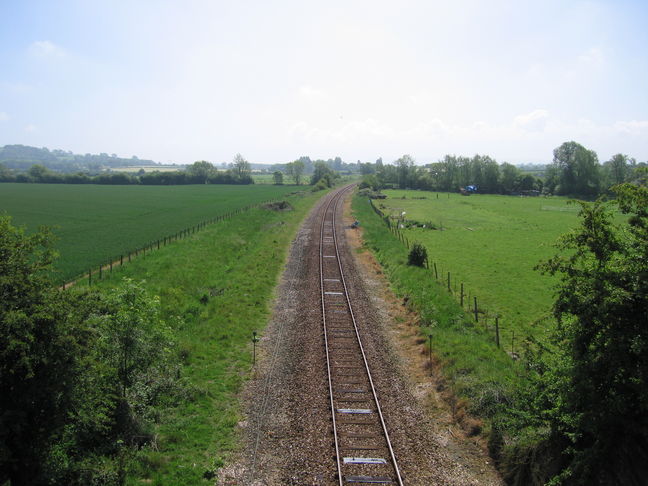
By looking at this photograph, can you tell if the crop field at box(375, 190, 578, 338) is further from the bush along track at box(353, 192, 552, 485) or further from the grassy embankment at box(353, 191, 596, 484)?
the bush along track at box(353, 192, 552, 485)

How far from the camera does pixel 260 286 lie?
85.4 ft

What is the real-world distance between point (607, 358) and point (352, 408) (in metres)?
7.83

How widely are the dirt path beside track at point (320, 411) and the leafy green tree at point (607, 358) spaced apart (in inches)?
121

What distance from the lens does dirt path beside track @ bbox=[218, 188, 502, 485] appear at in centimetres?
1080

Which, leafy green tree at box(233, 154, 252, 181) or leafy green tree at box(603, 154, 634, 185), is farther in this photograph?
leafy green tree at box(233, 154, 252, 181)

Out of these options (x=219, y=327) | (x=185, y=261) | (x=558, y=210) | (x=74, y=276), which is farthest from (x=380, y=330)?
(x=558, y=210)

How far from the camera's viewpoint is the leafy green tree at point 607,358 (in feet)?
25.2

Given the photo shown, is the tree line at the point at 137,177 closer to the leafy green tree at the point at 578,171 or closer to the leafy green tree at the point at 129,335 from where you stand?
the leafy green tree at the point at 578,171

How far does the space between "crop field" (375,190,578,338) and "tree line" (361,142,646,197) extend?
43.6 m

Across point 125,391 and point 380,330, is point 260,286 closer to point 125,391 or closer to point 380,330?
point 380,330

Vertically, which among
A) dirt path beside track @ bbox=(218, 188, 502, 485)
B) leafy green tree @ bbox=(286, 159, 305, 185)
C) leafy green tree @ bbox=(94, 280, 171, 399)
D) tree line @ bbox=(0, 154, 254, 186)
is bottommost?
dirt path beside track @ bbox=(218, 188, 502, 485)

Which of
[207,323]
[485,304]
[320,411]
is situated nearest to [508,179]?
[485,304]

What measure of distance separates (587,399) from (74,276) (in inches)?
1183

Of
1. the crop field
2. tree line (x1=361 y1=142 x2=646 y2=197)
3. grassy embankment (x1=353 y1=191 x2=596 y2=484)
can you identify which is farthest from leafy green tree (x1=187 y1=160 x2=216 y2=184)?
grassy embankment (x1=353 y1=191 x2=596 y2=484)
